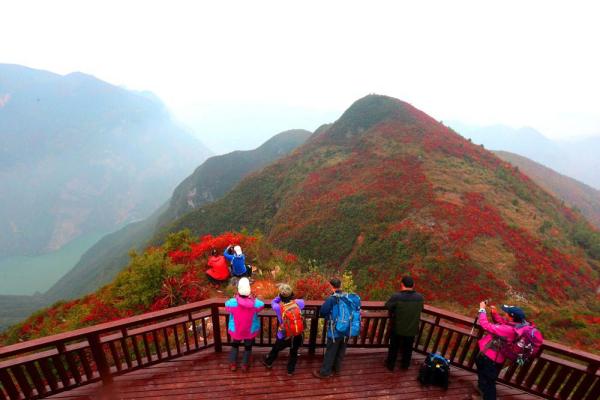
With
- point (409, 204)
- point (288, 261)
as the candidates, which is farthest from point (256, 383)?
point (409, 204)

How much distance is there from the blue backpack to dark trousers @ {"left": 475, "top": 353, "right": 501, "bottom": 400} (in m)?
2.08

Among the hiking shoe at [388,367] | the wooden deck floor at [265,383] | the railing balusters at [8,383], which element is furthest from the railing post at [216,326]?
the hiking shoe at [388,367]

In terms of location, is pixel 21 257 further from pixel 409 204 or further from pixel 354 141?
pixel 409 204

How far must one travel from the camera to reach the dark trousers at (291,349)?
17.6 feet

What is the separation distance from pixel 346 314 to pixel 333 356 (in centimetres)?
93

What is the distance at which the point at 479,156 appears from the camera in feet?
136

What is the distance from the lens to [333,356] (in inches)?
214

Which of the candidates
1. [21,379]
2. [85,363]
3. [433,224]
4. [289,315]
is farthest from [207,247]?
[433,224]

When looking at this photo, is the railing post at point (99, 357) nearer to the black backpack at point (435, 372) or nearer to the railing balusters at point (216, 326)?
the railing balusters at point (216, 326)

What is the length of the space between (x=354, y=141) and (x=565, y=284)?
134 ft

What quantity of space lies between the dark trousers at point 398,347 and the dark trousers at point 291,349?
1.73 meters

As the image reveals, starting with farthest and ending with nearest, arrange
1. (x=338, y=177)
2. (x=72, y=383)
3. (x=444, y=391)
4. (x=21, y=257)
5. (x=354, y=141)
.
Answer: (x=21, y=257) < (x=354, y=141) < (x=338, y=177) < (x=444, y=391) < (x=72, y=383)

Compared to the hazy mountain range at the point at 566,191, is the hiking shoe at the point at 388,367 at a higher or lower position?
higher

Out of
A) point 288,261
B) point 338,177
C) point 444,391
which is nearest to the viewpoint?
point 444,391
